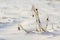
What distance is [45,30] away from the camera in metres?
3.41

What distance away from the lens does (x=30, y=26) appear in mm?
3781

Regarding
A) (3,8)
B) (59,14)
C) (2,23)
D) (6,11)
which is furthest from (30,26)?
(3,8)

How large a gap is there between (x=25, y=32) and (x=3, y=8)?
256 cm

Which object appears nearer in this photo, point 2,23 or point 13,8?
point 2,23

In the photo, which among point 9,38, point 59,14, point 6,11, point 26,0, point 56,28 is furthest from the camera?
point 26,0

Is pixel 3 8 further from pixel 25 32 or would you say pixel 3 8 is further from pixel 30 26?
pixel 25 32

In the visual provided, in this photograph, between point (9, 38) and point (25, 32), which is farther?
point (25, 32)

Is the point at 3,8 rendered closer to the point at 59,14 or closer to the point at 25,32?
the point at 59,14

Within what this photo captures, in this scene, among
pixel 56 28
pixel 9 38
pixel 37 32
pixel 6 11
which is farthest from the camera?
pixel 6 11

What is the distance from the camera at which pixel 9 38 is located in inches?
122

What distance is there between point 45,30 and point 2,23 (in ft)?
3.33

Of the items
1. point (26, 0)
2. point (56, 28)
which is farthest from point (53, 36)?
point (26, 0)

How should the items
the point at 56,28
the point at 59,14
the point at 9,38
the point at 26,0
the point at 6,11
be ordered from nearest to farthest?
the point at 9,38 → the point at 56,28 → the point at 59,14 → the point at 6,11 → the point at 26,0

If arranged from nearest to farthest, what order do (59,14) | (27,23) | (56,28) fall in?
(56,28), (27,23), (59,14)
